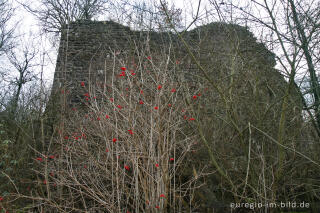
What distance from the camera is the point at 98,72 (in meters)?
6.36

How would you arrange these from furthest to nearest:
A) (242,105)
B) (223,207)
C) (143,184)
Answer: (242,105)
(223,207)
(143,184)

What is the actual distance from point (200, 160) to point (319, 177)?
144 cm

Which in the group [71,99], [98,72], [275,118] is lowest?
[275,118]

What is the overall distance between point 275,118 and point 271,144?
31 cm

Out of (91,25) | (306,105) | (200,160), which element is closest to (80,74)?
(91,25)

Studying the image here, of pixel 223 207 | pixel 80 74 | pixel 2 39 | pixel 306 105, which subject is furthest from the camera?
pixel 2 39

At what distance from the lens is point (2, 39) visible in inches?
395

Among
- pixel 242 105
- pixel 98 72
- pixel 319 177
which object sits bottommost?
pixel 319 177

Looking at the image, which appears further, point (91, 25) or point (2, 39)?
point (2, 39)

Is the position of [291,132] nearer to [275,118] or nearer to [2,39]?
[275,118]

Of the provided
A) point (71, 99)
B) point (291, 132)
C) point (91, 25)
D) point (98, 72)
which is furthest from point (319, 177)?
point (91, 25)

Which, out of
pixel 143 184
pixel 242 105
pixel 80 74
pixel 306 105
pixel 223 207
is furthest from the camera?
pixel 80 74

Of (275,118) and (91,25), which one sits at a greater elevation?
(91,25)

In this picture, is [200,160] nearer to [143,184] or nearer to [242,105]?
[242,105]
